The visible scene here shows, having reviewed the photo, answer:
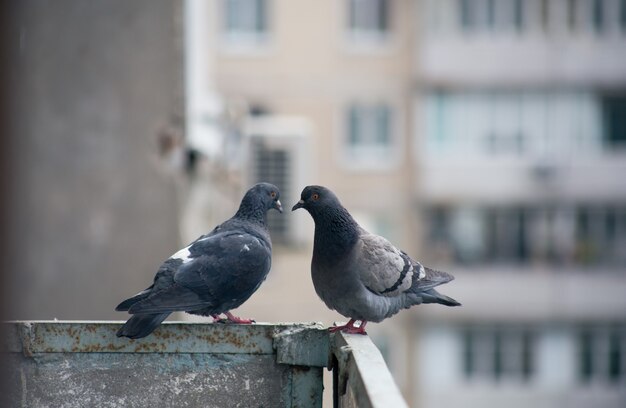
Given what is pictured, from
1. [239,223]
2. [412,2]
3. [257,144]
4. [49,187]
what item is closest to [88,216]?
[49,187]

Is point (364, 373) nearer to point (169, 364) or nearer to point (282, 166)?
point (169, 364)

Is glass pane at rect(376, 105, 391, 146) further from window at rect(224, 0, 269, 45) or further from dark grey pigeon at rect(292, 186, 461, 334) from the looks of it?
dark grey pigeon at rect(292, 186, 461, 334)

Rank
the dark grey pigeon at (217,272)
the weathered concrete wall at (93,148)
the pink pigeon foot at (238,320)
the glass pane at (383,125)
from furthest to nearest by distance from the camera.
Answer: the glass pane at (383,125) → the weathered concrete wall at (93,148) → the pink pigeon foot at (238,320) → the dark grey pigeon at (217,272)

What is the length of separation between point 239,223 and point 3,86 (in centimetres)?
263

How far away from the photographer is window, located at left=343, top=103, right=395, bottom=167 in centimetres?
2444

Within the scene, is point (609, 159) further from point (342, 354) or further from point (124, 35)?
point (342, 354)

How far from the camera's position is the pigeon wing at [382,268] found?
5290 mm

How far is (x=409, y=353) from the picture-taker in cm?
2458

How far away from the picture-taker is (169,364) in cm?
451

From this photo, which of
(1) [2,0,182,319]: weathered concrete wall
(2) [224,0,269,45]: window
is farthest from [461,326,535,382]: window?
(1) [2,0,182,319]: weathered concrete wall

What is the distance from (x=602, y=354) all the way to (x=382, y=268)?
20415mm

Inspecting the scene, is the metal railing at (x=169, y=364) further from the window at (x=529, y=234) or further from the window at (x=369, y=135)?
the window at (x=529, y=234)

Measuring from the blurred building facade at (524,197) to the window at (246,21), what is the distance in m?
3.17

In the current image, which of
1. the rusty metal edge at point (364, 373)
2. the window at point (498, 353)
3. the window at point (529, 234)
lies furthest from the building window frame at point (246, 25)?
the rusty metal edge at point (364, 373)
